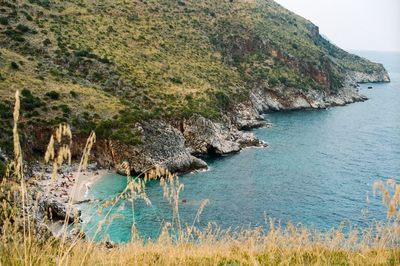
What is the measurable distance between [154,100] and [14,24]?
100 feet

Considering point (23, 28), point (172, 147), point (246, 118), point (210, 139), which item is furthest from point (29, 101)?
point (246, 118)

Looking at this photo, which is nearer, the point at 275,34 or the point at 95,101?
the point at 95,101

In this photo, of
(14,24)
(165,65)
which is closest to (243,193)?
(165,65)

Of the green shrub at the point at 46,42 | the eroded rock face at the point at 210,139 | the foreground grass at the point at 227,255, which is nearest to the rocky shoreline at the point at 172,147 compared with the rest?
the eroded rock face at the point at 210,139

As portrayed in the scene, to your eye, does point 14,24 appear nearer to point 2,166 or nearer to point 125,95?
point 125,95

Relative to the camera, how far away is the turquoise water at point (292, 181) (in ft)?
152

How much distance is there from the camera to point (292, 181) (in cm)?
6162

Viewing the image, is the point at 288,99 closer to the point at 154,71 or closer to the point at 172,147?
the point at 154,71

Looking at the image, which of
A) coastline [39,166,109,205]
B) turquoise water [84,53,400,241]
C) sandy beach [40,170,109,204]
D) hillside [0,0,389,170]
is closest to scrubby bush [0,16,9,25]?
hillside [0,0,389,170]

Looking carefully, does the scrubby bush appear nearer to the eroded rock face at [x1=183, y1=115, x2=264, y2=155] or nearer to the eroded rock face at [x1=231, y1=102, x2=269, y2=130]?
the eroded rock face at [x1=183, y1=115, x2=264, y2=155]

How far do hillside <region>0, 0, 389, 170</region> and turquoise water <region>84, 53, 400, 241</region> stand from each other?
6.65 m

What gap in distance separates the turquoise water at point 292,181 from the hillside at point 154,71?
6.65m

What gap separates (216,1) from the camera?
137 meters

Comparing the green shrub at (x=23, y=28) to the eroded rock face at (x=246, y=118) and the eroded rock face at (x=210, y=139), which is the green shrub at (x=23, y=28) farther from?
the eroded rock face at (x=246, y=118)
